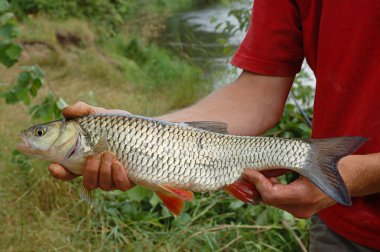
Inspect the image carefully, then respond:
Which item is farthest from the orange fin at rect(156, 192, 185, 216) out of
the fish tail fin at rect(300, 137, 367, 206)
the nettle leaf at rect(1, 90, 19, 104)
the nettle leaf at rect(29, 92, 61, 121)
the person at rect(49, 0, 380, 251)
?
the nettle leaf at rect(1, 90, 19, 104)

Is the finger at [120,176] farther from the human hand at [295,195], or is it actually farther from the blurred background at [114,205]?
the blurred background at [114,205]

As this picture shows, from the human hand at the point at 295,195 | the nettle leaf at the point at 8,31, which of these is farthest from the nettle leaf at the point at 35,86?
the human hand at the point at 295,195

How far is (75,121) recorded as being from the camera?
1361 millimetres

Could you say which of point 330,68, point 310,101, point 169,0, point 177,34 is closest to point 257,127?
point 330,68

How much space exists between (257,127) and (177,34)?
839 centimetres

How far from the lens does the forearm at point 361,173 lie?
1.13 m

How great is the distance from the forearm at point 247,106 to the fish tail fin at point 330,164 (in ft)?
0.86

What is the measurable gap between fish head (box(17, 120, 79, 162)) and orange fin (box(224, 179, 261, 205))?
0.41 metres

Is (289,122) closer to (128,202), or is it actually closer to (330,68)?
(128,202)

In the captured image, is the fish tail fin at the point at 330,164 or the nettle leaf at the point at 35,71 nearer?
the fish tail fin at the point at 330,164

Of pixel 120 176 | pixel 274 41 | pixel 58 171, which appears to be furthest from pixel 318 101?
pixel 58 171

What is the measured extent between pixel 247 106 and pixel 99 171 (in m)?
0.44

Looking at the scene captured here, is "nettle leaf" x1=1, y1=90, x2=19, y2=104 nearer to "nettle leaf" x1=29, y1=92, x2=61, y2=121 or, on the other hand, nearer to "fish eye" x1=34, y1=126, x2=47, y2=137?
"nettle leaf" x1=29, y1=92, x2=61, y2=121

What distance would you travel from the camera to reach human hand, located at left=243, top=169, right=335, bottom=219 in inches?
45.5
